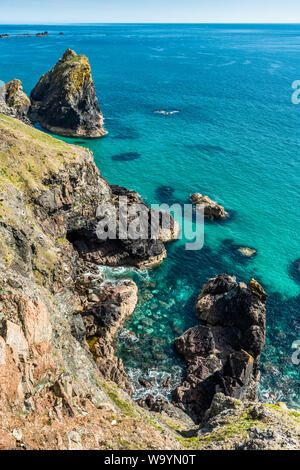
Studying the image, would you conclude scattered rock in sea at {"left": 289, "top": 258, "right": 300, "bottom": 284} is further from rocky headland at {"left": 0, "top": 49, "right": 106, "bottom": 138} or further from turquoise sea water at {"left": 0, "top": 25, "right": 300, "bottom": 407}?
rocky headland at {"left": 0, "top": 49, "right": 106, "bottom": 138}

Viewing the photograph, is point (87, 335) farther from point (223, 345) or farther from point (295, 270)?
point (295, 270)

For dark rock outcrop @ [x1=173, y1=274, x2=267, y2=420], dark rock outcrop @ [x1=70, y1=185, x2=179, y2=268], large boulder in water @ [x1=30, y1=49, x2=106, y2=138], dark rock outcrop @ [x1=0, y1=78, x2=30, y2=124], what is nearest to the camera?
dark rock outcrop @ [x1=173, y1=274, x2=267, y2=420]

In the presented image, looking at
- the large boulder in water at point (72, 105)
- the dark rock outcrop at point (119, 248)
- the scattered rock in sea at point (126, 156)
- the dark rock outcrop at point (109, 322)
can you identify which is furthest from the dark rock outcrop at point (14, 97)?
the dark rock outcrop at point (109, 322)

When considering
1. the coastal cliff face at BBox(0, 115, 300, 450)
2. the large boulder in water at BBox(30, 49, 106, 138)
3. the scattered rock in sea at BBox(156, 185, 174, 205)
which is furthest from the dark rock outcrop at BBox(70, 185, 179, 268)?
the large boulder in water at BBox(30, 49, 106, 138)

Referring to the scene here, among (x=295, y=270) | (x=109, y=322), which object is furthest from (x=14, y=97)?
(x=295, y=270)

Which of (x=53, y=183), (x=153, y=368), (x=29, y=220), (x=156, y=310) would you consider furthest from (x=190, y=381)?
(x=53, y=183)
